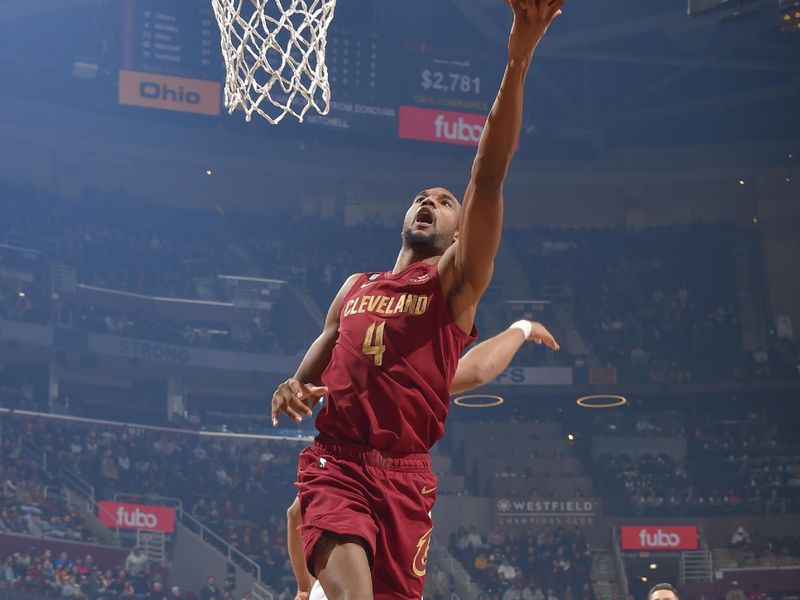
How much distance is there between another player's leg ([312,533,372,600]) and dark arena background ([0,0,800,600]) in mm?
16694

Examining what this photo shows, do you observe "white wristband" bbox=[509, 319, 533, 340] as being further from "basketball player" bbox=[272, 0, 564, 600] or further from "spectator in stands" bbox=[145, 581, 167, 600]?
"spectator in stands" bbox=[145, 581, 167, 600]

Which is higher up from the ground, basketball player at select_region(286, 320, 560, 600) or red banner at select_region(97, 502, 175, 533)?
basketball player at select_region(286, 320, 560, 600)

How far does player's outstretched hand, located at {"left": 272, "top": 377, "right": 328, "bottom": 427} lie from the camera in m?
3.17

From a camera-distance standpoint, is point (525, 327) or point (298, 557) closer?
point (298, 557)

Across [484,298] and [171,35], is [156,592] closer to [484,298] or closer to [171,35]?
[484,298]

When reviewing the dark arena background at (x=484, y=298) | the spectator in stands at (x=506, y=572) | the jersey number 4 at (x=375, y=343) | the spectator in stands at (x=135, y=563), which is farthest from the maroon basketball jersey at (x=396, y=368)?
the spectator in stands at (x=506, y=572)

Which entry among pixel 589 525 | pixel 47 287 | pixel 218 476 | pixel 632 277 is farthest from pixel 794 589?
pixel 47 287

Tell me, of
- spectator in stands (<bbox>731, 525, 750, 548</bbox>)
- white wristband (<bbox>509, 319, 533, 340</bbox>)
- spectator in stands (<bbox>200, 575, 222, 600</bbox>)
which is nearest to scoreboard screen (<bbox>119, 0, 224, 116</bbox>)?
spectator in stands (<bbox>200, 575, 222, 600</bbox>)

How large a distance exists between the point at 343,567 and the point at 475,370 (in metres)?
1.33

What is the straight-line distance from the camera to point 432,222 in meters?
3.56

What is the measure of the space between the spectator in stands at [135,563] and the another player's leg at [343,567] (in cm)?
1648

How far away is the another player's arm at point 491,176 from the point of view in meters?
2.78

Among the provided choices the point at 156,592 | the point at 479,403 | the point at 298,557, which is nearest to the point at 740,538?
the point at 479,403

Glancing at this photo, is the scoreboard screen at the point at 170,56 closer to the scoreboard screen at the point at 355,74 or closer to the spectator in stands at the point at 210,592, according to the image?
the scoreboard screen at the point at 355,74
